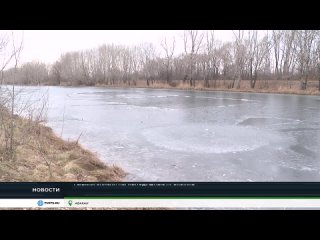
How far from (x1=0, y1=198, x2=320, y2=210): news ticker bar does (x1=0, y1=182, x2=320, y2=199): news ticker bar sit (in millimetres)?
31

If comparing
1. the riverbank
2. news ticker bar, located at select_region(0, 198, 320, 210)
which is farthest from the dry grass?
news ticker bar, located at select_region(0, 198, 320, 210)

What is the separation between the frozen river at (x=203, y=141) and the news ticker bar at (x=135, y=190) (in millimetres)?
1883

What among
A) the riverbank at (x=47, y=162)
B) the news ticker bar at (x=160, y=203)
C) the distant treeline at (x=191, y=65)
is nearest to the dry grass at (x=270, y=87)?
the distant treeline at (x=191, y=65)

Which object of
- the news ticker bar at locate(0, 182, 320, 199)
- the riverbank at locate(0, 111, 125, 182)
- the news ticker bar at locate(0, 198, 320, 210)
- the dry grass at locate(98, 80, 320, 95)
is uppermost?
the dry grass at locate(98, 80, 320, 95)

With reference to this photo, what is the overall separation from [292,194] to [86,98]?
495 inches

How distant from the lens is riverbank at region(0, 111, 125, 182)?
11.4 feet

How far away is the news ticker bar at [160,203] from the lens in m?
1.89

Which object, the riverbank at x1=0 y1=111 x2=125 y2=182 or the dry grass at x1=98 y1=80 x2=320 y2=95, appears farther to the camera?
the dry grass at x1=98 y1=80 x2=320 y2=95

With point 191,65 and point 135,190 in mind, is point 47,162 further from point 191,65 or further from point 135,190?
point 191,65

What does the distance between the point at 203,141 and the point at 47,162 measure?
3152 mm

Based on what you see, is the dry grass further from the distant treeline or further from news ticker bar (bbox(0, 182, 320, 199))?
news ticker bar (bbox(0, 182, 320, 199))

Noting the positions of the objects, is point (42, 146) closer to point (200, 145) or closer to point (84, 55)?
point (84, 55)

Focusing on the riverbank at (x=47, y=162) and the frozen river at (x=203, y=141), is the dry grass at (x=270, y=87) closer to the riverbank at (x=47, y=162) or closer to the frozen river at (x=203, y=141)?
the frozen river at (x=203, y=141)

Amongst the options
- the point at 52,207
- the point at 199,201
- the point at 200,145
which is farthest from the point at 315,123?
the point at 52,207
